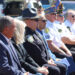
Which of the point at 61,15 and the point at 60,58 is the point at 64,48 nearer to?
the point at 60,58

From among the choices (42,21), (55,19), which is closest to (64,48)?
(55,19)

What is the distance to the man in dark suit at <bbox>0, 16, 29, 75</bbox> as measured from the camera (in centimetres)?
251

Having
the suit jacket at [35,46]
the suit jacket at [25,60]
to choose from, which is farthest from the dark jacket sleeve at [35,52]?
the suit jacket at [25,60]

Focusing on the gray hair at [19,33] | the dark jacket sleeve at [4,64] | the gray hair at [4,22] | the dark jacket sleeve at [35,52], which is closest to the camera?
the dark jacket sleeve at [4,64]

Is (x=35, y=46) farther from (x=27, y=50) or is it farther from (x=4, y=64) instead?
(x=4, y=64)

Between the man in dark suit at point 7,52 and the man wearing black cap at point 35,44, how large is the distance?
24.5 inches

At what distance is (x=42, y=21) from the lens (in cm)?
374

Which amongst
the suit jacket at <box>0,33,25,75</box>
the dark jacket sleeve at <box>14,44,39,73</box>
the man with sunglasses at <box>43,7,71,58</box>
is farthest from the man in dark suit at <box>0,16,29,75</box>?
the man with sunglasses at <box>43,7,71,58</box>

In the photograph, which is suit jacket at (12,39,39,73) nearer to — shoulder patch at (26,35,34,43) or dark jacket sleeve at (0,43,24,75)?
shoulder patch at (26,35,34,43)

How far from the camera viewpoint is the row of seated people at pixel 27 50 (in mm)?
2582

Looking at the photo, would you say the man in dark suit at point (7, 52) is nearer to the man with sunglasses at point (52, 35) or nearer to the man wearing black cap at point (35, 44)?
the man wearing black cap at point (35, 44)

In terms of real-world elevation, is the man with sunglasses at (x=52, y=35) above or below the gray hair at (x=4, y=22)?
below

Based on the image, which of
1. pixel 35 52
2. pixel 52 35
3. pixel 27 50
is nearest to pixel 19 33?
pixel 27 50

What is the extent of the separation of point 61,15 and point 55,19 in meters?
0.36
